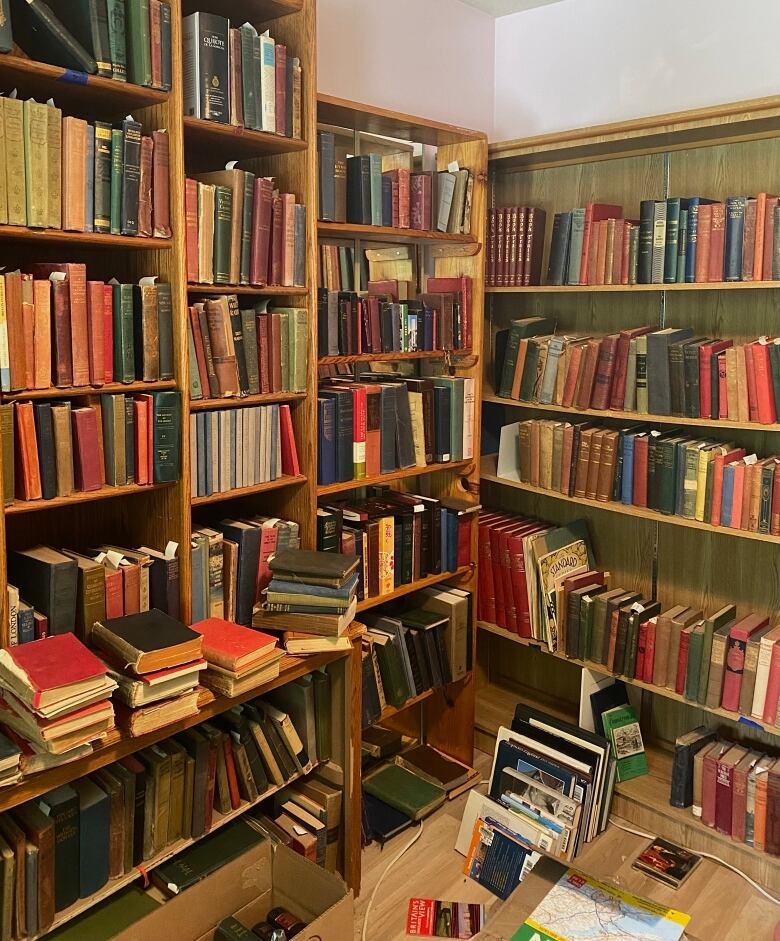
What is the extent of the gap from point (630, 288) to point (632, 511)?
0.70 meters

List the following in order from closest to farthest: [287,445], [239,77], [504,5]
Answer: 1. [239,77]
2. [287,445]
3. [504,5]

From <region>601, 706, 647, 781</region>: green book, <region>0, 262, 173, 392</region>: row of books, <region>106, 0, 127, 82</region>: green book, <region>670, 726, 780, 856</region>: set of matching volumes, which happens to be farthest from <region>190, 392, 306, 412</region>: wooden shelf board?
<region>670, 726, 780, 856</region>: set of matching volumes

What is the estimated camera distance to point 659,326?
9.92ft

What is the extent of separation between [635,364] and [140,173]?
160 centimetres

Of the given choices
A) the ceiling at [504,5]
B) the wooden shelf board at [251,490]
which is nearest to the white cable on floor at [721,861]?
Answer: the wooden shelf board at [251,490]

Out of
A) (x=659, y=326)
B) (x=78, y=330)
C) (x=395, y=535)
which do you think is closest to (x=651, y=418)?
(x=659, y=326)

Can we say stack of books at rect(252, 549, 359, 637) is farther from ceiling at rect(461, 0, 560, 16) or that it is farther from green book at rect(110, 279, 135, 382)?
ceiling at rect(461, 0, 560, 16)

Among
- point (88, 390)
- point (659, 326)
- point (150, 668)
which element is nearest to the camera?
point (150, 668)

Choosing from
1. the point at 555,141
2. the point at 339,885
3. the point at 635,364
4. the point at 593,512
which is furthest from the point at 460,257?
the point at 339,885

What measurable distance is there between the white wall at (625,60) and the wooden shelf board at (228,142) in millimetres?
1130

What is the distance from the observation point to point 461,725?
331cm

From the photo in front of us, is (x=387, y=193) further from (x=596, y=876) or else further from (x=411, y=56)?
(x=596, y=876)

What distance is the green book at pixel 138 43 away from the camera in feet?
6.49

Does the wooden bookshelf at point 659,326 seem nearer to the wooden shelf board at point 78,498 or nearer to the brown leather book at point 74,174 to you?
the wooden shelf board at point 78,498
